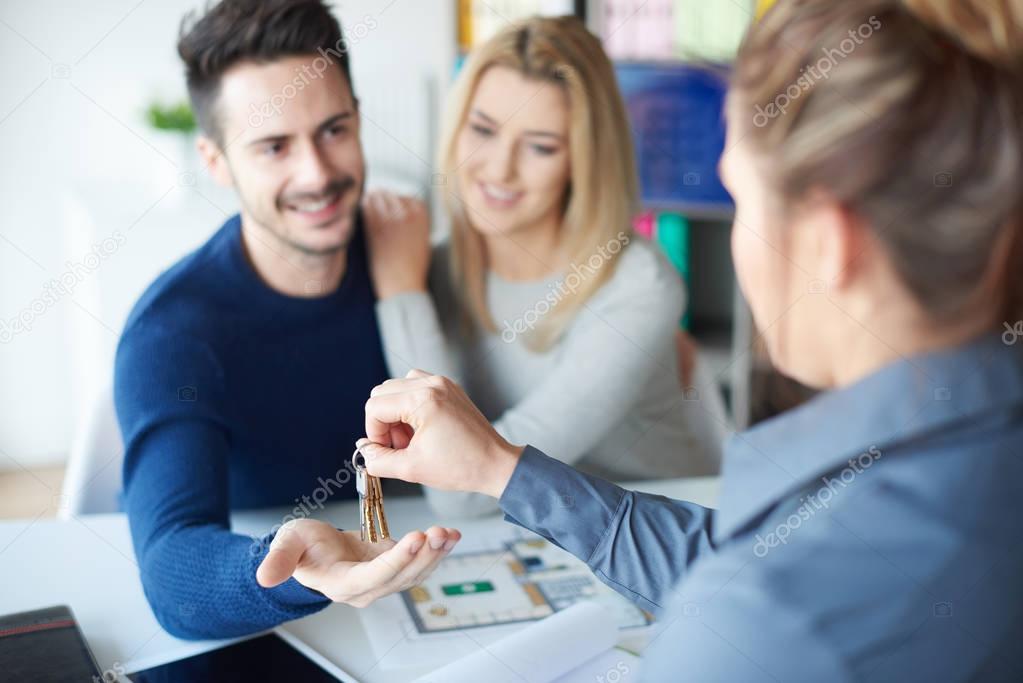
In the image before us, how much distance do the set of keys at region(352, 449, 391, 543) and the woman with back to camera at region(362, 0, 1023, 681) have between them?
0.36 m

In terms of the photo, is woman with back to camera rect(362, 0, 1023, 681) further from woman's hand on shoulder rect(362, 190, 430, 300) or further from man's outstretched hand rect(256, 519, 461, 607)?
woman's hand on shoulder rect(362, 190, 430, 300)

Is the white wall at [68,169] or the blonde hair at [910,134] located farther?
the white wall at [68,169]

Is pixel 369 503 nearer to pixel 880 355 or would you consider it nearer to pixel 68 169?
pixel 880 355

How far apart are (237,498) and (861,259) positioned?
0.96 meters

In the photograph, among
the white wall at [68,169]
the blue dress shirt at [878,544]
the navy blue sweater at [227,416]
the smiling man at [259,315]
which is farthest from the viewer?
the white wall at [68,169]

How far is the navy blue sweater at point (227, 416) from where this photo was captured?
3.44ft

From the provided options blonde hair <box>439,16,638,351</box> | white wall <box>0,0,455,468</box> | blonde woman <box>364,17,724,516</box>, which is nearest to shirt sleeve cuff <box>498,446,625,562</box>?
blonde woman <box>364,17,724,516</box>

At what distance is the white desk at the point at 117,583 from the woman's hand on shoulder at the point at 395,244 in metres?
0.34

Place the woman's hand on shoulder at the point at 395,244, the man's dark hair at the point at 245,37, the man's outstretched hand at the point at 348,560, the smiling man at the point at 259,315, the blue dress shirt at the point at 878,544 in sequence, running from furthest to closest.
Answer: the woman's hand on shoulder at the point at 395,244
the man's dark hair at the point at 245,37
the smiling man at the point at 259,315
the man's outstretched hand at the point at 348,560
the blue dress shirt at the point at 878,544

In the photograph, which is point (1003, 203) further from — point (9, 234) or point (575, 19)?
point (9, 234)

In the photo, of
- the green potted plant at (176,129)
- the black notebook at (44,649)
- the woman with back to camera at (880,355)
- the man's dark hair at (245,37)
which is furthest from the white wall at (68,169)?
the woman with back to camera at (880,355)

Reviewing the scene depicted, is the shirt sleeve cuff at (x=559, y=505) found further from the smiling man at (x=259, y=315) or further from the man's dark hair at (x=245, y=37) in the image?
the man's dark hair at (x=245, y=37)

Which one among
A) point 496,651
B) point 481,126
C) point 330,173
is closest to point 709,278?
point 481,126

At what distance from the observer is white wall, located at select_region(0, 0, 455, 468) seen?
299cm
